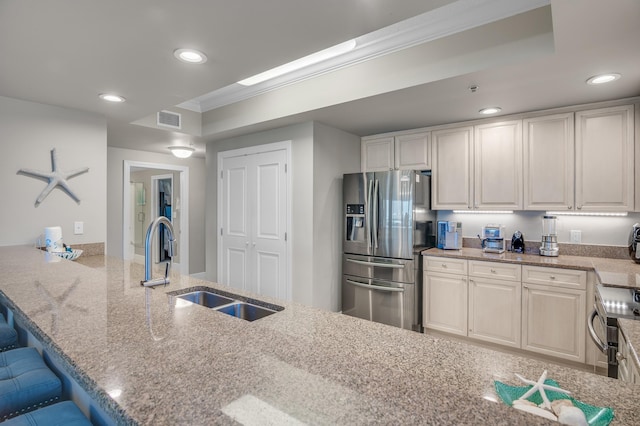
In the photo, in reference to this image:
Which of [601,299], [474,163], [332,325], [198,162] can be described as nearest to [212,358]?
[332,325]

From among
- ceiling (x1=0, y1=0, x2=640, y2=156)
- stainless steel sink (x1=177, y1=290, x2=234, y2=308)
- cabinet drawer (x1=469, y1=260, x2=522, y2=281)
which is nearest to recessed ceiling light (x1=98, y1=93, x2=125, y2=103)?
ceiling (x1=0, y1=0, x2=640, y2=156)

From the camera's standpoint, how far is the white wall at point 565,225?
9.67 ft

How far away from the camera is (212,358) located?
0.82 meters

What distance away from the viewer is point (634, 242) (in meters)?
2.67

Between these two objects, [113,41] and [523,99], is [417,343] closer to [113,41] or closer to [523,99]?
[113,41]

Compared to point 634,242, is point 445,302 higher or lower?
lower

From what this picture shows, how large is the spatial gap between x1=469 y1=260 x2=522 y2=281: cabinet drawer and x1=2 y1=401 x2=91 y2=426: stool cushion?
292cm

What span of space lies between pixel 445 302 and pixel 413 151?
1619mm

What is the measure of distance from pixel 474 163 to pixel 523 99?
0.76 meters

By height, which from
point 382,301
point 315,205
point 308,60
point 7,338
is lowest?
point 382,301

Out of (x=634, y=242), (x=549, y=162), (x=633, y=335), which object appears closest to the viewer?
(x=633, y=335)

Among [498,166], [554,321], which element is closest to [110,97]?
[498,166]

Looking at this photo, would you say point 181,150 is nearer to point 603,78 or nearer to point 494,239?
point 494,239

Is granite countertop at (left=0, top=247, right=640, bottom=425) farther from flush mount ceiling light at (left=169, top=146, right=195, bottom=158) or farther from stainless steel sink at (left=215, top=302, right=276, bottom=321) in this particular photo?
flush mount ceiling light at (left=169, top=146, right=195, bottom=158)
